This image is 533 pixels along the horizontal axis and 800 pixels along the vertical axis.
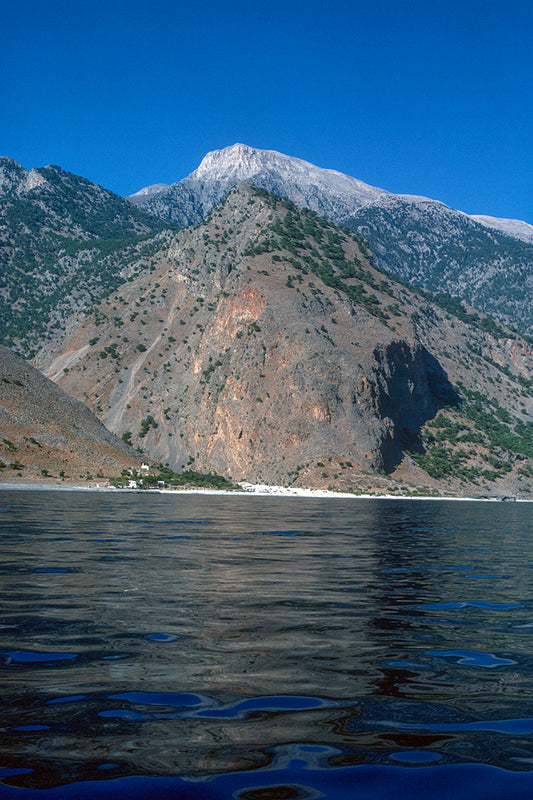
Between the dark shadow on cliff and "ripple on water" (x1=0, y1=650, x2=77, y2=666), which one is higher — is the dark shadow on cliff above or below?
above

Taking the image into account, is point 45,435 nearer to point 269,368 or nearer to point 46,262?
point 269,368

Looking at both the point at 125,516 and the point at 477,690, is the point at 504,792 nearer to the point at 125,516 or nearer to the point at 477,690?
the point at 477,690

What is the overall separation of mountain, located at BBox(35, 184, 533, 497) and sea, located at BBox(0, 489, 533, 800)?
7146cm

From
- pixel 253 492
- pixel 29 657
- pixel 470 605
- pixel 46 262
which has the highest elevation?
pixel 46 262

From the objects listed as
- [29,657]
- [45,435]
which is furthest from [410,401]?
[29,657]

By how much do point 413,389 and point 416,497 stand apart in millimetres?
31760

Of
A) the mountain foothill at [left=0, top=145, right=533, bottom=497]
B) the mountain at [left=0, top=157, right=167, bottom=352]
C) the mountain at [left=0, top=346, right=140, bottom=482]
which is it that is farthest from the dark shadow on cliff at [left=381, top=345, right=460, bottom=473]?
the mountain at [left=0, top=157, right=167, bottom=352]

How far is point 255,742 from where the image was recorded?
4.79 m

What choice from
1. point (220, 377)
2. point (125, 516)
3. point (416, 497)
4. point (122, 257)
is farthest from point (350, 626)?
point (122, 257)

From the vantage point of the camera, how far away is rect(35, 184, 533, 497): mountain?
310 feet

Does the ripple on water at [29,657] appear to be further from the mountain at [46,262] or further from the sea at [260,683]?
the mountain at [46,262]

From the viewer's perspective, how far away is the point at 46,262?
176 m

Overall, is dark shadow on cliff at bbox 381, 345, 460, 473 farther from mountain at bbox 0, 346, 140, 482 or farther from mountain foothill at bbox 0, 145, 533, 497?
mountain at bbox 0, 346, 140, 482

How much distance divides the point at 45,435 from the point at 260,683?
209ft
